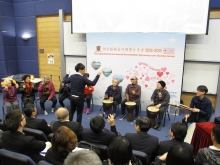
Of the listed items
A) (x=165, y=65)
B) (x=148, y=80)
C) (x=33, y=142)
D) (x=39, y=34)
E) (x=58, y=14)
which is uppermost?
(x=58, y=14)

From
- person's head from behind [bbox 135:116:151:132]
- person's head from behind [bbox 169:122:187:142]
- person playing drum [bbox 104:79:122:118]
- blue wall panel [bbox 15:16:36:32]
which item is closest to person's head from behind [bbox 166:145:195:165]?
person's head from behind [bbox 169:122:187:142]

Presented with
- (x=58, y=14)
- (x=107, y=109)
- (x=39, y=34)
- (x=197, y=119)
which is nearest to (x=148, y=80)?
(x=107, y=109)

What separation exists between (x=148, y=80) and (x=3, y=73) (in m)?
5.01

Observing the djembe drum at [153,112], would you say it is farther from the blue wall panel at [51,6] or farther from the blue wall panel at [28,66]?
the blue wall panel at [28,66]

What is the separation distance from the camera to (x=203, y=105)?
12.5 ft

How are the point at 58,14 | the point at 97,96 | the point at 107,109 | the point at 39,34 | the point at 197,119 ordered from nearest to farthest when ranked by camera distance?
the point at 197,119, the point at 107,109, the point at 97,96, the point at 58,14, the point at 39,34

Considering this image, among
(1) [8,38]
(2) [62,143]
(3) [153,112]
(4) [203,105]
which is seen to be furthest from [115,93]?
(1) [8,38]

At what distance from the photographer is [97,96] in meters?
5.85

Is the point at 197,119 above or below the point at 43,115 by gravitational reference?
above

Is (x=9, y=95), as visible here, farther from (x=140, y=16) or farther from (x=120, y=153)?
(x=120, y=153)

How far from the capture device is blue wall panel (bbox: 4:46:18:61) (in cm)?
684

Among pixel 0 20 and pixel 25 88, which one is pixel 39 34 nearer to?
pixel 0 20

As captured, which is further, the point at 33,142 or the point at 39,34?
the point at 39,34

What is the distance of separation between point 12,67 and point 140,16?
4895 millimetres
